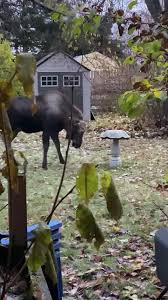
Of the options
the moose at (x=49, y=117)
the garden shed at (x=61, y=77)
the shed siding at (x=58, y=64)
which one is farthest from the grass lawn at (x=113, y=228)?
the shed siding at (x=58, y=64)

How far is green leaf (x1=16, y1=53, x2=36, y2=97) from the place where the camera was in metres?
1.03

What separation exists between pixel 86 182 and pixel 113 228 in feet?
14.9

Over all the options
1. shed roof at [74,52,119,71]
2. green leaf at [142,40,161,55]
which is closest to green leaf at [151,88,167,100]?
green leaf at [142,40,161,55]

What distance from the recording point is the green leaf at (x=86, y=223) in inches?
47.6

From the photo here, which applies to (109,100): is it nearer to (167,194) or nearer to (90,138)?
(90,138)

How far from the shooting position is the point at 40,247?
1.15m

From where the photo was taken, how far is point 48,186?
26.3ft

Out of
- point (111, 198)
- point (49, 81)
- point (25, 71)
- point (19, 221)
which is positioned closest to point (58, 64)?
point (49, 81)

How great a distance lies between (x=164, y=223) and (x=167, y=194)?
166 centimetres

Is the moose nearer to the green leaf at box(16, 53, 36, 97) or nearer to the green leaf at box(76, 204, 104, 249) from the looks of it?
the green leaf at box(76, 204, 104, 249)

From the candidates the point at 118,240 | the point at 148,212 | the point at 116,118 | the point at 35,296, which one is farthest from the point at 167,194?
the point at 116,118

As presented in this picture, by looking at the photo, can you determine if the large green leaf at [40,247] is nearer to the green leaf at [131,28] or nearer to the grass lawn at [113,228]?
the grass lawn at [113,228]

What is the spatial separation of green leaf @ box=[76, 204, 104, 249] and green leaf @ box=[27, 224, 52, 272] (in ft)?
0.29

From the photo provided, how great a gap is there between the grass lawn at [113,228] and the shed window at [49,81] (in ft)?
26.0
